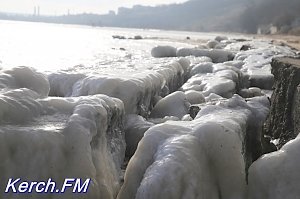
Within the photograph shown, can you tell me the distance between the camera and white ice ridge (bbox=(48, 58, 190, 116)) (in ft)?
19.2

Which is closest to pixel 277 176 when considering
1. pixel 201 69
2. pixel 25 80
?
pixel 25 80

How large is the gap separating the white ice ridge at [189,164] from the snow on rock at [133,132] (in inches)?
52.9

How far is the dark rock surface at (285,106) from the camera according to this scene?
16.1 feet

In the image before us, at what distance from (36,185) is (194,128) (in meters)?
1.41

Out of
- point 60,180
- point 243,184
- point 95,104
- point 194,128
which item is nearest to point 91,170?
point 60,180

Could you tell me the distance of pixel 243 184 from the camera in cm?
335

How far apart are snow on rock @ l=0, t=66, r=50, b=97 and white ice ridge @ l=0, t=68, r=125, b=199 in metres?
0.29

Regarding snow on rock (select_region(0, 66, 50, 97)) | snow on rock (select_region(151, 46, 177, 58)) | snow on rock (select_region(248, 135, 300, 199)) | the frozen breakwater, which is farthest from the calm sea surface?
snow on rock (select_region(248, 135, 300, 199))

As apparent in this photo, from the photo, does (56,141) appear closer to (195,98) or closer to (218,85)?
(195,98)

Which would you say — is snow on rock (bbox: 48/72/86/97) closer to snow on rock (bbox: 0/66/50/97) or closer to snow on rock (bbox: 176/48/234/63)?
snow on rock (bbox: 0/66/50/97)

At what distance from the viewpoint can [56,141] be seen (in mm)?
3188

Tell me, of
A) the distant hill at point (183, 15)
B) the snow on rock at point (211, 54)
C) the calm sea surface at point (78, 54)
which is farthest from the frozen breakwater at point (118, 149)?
the distant hill at point (183, 15)

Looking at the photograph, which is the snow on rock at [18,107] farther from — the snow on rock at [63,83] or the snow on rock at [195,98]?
the snow on rock at [195,98]

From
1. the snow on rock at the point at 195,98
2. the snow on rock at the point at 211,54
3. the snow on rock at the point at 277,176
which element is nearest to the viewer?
the snow on rock at the point at 277,176
